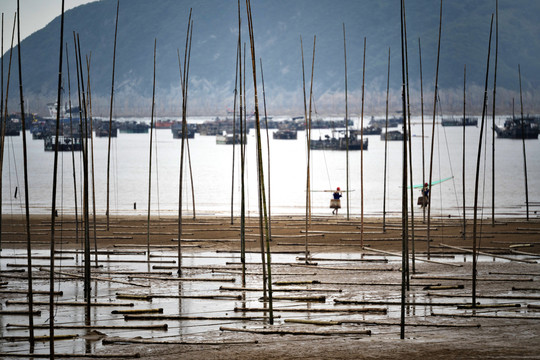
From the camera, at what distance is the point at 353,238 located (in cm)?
1398

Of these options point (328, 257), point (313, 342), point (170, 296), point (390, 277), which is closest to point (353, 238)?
point (328, 257)

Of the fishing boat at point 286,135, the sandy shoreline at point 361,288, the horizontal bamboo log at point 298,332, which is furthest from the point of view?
the fishing boat at point 286,135

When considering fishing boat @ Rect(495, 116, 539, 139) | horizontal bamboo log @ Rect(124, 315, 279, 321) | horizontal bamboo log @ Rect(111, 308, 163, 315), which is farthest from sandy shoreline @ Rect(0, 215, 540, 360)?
fishing boat @ Rect(495, 116, 539, 139)

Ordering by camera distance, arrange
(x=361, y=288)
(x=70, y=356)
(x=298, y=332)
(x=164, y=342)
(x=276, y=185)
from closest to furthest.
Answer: (x=70, y=356) < (x=164, y=342) < (x=298, y=332) < (x=361, y=288) < (x=276, y=185)

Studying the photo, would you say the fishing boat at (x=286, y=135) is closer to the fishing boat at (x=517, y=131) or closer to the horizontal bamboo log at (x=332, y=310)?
the fishing boat at (x=517, y=131)

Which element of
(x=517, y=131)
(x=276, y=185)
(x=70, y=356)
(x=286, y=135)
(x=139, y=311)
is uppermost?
(x=286, y=135)

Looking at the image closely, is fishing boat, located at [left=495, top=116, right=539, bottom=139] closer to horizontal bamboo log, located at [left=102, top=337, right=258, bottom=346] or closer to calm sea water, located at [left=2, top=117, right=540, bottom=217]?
calm sea water, located at [left=2, top=117, right=540, bottom=217]

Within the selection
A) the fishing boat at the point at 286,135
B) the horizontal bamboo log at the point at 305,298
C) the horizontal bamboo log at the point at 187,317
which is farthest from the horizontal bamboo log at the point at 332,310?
the fishing boat at the point at 286,135

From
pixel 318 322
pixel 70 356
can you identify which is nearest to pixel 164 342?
pixel 70 356

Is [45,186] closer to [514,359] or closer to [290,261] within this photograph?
[290,261]

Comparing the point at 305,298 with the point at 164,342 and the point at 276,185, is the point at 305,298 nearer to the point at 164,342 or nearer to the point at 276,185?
the point at 164,342

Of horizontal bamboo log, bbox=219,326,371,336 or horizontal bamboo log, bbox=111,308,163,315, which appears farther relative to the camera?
horizontal bamboo log, bbox=111,308,163,315

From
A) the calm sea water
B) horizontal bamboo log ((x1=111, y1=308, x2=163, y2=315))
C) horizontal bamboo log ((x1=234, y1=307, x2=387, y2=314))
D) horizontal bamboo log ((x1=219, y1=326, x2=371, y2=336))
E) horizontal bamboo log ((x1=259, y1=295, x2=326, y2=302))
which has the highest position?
the calm sea water

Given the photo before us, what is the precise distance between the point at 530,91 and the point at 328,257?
18730 centimetres
